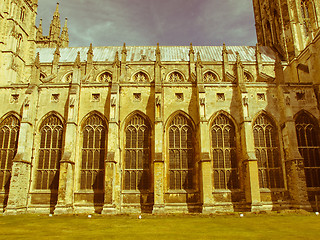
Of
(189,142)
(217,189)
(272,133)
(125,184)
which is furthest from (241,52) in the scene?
(125,184)

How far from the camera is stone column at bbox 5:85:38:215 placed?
21188mm

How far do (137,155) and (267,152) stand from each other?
1163 centimetres

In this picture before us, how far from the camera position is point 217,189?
22.7 meters

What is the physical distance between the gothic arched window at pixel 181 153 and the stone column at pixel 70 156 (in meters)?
8.40

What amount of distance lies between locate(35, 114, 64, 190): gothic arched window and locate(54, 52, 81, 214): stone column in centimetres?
167

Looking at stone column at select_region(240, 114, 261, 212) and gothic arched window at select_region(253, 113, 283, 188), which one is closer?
stone column at select_region(240, 114, 261, 212)

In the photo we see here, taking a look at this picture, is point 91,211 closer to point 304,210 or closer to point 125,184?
point 125,184

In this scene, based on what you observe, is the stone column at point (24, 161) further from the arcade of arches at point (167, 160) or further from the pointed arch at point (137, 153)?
the pointed arch at point (137, 153)

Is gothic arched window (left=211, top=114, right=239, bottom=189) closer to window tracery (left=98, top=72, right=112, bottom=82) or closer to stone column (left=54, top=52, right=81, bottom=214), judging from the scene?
stone column (left=54, top=52, right=81, bottom=214)

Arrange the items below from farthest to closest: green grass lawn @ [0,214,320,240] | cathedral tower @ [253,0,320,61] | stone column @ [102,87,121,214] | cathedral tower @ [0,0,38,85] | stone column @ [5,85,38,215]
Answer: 1. cathedral tower @ [253,0,320,61]
2. cathedral tower @ [0,0,38,85]
3. stone column @ [5,85,38,215]
4. stone column @ [102,87,121,214]
5. green grass lawn @ [0,214,320,240]

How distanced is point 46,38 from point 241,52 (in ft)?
106

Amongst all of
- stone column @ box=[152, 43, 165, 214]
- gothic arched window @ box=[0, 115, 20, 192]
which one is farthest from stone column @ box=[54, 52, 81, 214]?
stone column @ box=[152, 43, 165, 214]

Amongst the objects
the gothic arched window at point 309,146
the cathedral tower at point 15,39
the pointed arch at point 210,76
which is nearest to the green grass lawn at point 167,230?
the gothic arched window at point 309,146

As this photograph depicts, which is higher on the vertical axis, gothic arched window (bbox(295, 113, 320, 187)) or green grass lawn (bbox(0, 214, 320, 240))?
gothic arched window (bbox(295, 113, 320, 187))
